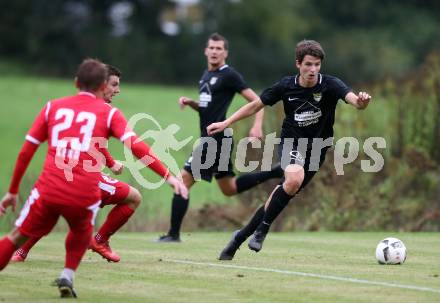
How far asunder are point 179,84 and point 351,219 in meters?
39.4

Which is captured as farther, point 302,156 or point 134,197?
point 302,156

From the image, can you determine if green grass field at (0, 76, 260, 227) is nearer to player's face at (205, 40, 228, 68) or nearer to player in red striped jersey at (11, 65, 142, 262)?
player's face at (205, 40, 228, 68)

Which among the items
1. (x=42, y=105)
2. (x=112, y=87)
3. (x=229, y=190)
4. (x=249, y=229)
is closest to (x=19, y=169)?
(x=112, y=87)

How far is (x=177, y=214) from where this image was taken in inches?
550

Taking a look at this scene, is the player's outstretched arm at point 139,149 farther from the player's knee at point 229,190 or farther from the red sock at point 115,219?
the player's knee at point 229,190

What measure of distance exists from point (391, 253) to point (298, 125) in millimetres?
1680

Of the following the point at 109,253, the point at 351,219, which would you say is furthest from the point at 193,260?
the point at 351,219

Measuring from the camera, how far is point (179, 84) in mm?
56438

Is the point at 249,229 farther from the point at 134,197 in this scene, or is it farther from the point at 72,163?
the point at 72,163

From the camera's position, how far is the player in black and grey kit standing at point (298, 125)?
10.8 m

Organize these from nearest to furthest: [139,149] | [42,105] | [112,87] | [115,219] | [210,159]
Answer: [139,149]
[115,219]
[112,87]
[210,159]
[42,105]

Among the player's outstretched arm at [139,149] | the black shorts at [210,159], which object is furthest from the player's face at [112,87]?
the player's outstretched arm at [139,149]

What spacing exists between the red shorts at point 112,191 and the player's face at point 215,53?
12.3 feet

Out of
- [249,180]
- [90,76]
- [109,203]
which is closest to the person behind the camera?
[90,76]
